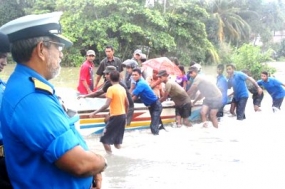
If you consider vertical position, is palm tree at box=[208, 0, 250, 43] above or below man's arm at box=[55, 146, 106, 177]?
below

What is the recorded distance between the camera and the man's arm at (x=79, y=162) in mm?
1693

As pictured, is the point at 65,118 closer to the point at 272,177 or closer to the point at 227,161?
the point at 272,177

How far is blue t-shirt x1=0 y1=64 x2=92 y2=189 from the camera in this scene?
1.66m

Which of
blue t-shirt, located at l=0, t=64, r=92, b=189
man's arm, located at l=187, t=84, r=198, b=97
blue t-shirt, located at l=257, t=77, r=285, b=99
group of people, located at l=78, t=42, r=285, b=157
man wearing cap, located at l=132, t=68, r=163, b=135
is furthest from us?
blue t-shirt, located at l=257, t=77, r=285, b=99

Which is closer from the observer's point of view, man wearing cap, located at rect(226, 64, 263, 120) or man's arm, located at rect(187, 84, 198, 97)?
man's arm, located at rect(187, 84, 198, 97)

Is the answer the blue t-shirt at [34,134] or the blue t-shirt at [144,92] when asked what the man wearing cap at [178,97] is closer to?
the blue t-shirt at [144,92]

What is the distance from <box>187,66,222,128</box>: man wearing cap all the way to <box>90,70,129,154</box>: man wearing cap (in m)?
3.32

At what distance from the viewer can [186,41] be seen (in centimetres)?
2761

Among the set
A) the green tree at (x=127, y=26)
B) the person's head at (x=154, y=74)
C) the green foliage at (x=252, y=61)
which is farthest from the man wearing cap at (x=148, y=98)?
the green tree at (x=127, y=26)

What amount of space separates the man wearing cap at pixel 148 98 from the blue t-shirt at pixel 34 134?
646 cm

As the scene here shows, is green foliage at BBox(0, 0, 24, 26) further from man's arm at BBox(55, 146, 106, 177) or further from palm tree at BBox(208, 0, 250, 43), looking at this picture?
man's arm at BBox(55, 146, 106, 177)

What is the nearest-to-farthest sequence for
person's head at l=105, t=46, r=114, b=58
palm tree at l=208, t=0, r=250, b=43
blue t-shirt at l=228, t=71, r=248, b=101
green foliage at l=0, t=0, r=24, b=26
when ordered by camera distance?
person's head at l=105, t=46, r=114, b=58
blue t-shirt at l=228, t=71, r=248, b=101
green foliage at l=0, t=0, r=24, b=26
palm tree at l=208, t=0, r=250, b=43

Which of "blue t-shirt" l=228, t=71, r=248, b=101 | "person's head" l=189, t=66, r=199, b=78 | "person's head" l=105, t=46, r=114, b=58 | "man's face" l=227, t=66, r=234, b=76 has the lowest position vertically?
"blue t-shirt" l=228, t=71, r=248, b=101

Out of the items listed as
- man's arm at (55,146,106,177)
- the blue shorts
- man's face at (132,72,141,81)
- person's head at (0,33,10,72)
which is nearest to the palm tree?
man's face at (132,72,141,81)
